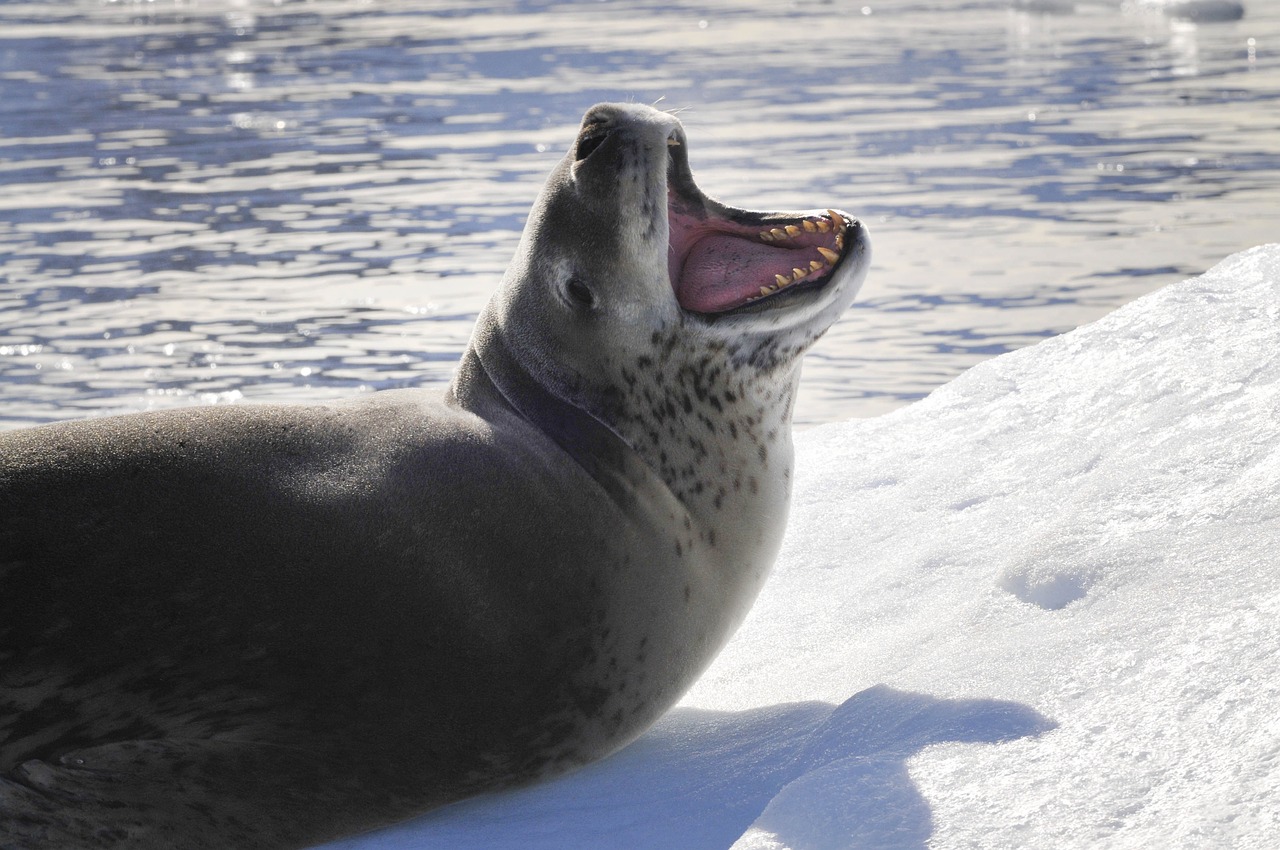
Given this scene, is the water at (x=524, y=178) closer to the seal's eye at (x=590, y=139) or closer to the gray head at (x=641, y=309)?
the gray head at (x=641, y=309)

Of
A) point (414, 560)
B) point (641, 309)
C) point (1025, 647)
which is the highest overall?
point (641, 309)

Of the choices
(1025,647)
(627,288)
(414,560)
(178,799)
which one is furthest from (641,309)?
(178,799)

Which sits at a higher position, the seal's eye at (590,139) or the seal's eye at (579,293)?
the seal's eye at (590,139)

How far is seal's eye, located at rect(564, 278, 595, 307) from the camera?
140 inches

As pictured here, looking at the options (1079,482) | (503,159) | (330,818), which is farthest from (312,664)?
(503,159)

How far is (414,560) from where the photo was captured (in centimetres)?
310

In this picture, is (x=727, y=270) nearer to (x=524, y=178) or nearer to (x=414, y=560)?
(x=414, y=560)

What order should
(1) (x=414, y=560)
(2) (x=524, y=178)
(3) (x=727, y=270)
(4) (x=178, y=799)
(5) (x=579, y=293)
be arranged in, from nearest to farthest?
(4) (x=178, y=799), (1) (x=414, y=560), (5) (x=579, y=293), (3) (x=727, y=270), (2) (x=524, y=178)

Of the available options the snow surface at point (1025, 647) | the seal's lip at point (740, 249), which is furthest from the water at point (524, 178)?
the seal's lip at point (740, 249)

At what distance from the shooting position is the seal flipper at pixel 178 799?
2902 millimetres

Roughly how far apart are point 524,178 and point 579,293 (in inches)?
385

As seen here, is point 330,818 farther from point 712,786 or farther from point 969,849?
point 969,849

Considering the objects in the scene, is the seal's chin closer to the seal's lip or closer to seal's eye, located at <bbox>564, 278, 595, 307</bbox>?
the seal's lip

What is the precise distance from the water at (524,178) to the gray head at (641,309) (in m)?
3.68
